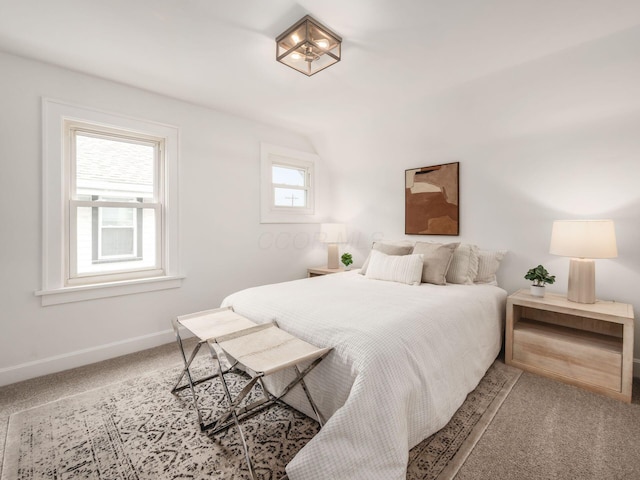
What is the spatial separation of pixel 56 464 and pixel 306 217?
3421 millimetres

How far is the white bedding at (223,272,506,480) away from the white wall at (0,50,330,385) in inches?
42.0

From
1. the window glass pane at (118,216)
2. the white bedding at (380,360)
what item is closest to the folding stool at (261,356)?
the white bedding at (380,360)

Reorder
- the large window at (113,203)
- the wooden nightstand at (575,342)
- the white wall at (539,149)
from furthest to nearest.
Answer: the large window at (113,203) → the white wall at (539,149) → the wooden nightstand at (575,342)

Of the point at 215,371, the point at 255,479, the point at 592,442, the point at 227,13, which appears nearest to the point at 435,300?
the point at 592,442

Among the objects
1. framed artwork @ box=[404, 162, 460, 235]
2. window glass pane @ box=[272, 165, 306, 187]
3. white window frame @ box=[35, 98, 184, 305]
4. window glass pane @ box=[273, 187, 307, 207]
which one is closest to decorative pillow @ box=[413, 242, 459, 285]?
framed artwork @ box=[404, 162, 460, 235]

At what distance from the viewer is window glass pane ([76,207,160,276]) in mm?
2686

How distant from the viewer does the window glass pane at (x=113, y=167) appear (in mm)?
2664

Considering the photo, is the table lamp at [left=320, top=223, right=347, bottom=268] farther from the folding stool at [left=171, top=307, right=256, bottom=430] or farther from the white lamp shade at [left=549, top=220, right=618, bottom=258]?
the white lamp shade at [left=549, top=220, right=618, bottom=258]

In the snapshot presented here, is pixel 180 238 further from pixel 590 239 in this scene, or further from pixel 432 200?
pixel 590 239

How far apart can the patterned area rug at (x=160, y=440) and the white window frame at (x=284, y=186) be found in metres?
2.30

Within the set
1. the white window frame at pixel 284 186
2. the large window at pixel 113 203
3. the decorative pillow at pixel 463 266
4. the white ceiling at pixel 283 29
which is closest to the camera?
the white ceiling at pixel 283 29

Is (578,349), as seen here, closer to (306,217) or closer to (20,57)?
(306,217)

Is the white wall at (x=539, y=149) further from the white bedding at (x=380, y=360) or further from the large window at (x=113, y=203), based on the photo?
the large window at (x=113, y=203)

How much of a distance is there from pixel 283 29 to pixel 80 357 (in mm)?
3018
